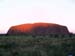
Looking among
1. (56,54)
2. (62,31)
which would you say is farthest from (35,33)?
(56,54)

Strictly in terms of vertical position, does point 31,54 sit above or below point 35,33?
above

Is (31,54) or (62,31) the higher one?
(31,54)

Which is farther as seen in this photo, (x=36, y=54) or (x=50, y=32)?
(x=50, y=32)

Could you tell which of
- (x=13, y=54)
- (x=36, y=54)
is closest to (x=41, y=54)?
(x=36, y=54)

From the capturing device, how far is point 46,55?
65.3ft

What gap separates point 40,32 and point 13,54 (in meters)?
108

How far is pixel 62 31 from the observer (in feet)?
431

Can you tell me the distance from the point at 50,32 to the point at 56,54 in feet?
347

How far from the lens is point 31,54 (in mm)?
19891

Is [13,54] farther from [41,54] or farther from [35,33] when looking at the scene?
[35,33]

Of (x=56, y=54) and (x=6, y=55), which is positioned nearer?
(x=6, y=55)

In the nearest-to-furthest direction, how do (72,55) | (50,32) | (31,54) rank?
1. (72,55)
2. (31,54)
3. (50,32)

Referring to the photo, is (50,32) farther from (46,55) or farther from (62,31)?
(46,55)

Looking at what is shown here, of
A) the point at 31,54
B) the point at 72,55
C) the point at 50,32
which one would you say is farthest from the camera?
the point at 50,32
